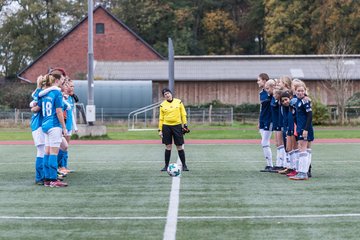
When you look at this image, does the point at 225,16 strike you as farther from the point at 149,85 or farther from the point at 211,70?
the point at 149,85

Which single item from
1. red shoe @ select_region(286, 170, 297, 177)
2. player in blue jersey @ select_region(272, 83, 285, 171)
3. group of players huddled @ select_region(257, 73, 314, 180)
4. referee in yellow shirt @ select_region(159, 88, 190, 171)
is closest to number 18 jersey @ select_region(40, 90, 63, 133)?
referee in yellow shirt @ select_region(159, 88, 190, 171)

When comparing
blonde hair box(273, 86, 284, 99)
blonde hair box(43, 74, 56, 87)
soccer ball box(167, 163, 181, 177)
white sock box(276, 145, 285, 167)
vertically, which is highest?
blonde hair box(43, 74, 56, 87)

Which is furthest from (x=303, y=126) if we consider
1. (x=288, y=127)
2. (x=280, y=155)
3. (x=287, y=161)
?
(x=280, y=155)

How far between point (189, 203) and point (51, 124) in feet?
10.7

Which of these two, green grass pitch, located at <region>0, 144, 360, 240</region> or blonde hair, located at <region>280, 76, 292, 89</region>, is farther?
blonde hair, located at <region>280, 76, 292, 89</region>

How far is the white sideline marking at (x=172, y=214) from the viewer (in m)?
7.75

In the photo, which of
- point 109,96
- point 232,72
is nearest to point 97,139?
point 109,96

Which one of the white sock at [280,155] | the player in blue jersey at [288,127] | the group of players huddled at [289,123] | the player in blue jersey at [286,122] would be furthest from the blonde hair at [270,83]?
the white sock at [280,155]

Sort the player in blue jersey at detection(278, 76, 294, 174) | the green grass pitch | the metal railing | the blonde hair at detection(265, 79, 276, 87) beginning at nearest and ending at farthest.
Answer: the green grass pitch < the player in blue jersey at detection(278, 76, 294, 174) < the blonde hair at detection(265, 79, 276, 87) < the metal railing

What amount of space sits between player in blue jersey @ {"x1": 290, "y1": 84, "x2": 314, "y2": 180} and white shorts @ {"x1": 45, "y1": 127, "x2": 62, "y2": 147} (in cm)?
427

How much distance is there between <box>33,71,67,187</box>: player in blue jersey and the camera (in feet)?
39.1

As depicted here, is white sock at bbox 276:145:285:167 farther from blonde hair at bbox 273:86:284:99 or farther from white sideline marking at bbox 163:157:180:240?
white sideline marking at bbox 163:157:180:240

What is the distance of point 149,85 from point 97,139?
16.5 m

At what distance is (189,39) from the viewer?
6988cm
